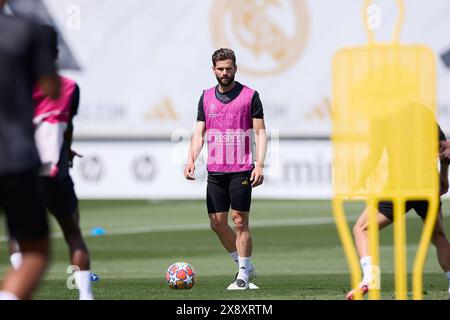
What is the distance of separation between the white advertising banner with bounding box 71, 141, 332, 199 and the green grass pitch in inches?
88.6

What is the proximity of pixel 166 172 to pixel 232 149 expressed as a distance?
2102cm

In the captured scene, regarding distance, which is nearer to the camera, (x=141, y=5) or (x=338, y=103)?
(x=338, y=103)

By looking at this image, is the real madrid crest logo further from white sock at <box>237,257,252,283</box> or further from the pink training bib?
white sock at <box>237,257,252,283</box>

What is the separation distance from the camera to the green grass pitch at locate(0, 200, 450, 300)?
39.8 feet

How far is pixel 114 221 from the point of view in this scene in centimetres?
2572

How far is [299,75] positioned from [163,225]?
11.2 metres

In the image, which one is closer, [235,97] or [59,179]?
[59,179]

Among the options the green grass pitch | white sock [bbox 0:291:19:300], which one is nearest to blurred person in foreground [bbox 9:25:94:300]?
the green grass pitch

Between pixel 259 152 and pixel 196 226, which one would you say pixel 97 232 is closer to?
pixel 196 226

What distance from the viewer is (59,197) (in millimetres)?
9695

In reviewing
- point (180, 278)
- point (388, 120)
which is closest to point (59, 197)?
point (388, 120)
